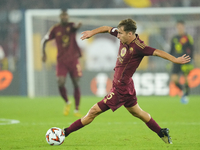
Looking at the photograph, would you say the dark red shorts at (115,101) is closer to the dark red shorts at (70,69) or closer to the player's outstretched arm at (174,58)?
the player's outstretched arm at (174,58)

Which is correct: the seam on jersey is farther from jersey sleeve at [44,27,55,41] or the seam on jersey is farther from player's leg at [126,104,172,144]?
jersey sleeve at [44,27,55,41]

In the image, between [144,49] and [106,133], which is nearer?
[144,49]

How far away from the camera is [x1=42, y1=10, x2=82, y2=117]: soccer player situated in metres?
9.35

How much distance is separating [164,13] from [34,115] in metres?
7.63

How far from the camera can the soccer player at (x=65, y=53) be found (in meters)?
9.35

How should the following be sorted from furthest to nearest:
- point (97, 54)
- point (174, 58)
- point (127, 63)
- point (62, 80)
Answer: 1. point (97, 54)
2. point (62, 80)
3. point (127, 63)
4. point (174, 58)

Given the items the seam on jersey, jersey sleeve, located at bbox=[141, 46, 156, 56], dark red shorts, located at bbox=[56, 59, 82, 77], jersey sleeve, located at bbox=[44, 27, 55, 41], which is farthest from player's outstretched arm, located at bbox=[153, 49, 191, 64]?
jersey sleeve, located at bbox=[44, 27, 55, 41]

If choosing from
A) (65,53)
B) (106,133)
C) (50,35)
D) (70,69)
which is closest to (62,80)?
(70,69)

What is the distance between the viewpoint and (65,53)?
9.44 meters

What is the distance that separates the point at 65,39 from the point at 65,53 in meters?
0.34

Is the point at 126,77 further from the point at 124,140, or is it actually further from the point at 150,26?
the point at 150,26

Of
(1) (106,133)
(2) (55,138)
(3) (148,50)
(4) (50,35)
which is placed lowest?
(1) (106,133)

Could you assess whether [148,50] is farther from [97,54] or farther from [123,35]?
[97,54]

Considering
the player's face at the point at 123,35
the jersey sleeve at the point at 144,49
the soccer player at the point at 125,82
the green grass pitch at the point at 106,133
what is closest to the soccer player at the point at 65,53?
the green grass pitch at the point at 106,133
